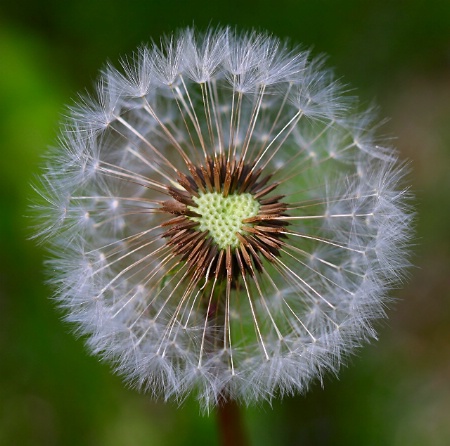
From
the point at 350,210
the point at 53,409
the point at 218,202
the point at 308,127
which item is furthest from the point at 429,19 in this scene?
the point at 53,409

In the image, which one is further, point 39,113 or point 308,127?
point 39,113

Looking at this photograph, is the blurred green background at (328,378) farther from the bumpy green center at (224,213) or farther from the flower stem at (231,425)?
the bumpy green center at (224,213)

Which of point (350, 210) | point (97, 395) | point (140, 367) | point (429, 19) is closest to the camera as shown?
point (140, 367)

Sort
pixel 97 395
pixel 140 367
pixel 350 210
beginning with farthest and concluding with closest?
pixel 97 395, pixel 350 210, pixel 140 367

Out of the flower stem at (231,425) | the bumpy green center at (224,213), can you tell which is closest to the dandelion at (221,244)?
the bumpy green center at (224,213)

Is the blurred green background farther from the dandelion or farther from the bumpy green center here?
the bumpy green center

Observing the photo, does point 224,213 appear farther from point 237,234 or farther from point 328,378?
point 328,378


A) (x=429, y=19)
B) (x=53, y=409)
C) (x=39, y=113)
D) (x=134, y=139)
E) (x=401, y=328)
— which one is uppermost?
(x=429, y=19)

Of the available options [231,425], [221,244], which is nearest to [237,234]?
[221,244]

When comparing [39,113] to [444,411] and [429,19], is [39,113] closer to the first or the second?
[429,19]
